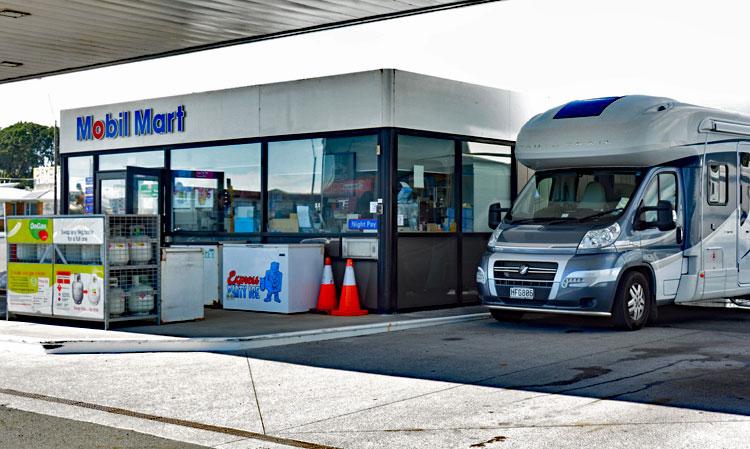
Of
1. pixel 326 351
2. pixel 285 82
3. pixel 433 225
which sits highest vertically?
pixel 285 82

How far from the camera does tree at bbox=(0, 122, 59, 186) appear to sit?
14100cm

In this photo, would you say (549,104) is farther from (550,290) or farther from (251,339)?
(251,339)

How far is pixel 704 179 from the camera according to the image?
1476cm

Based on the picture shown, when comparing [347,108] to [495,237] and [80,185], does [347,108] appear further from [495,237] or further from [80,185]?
[80,185]

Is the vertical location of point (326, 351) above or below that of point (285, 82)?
below

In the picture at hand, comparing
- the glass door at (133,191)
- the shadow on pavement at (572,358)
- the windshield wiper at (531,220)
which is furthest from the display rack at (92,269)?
the windshield wiper at (531,220)

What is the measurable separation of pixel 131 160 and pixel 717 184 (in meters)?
10.8

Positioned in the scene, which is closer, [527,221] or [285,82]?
[527,221]

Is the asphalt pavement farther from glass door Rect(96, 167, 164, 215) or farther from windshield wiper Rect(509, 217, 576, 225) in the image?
glass door Rect(96, 167, 164, 215)

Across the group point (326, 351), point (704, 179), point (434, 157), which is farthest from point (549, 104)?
point (326, 351)

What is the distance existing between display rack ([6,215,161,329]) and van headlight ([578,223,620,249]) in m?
5.82

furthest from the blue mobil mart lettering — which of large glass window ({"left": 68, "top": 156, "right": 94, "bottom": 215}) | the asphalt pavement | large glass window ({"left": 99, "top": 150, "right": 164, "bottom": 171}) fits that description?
the asphalt pavement

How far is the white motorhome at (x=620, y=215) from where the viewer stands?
13.6m

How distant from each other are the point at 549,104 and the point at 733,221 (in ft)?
15.2
